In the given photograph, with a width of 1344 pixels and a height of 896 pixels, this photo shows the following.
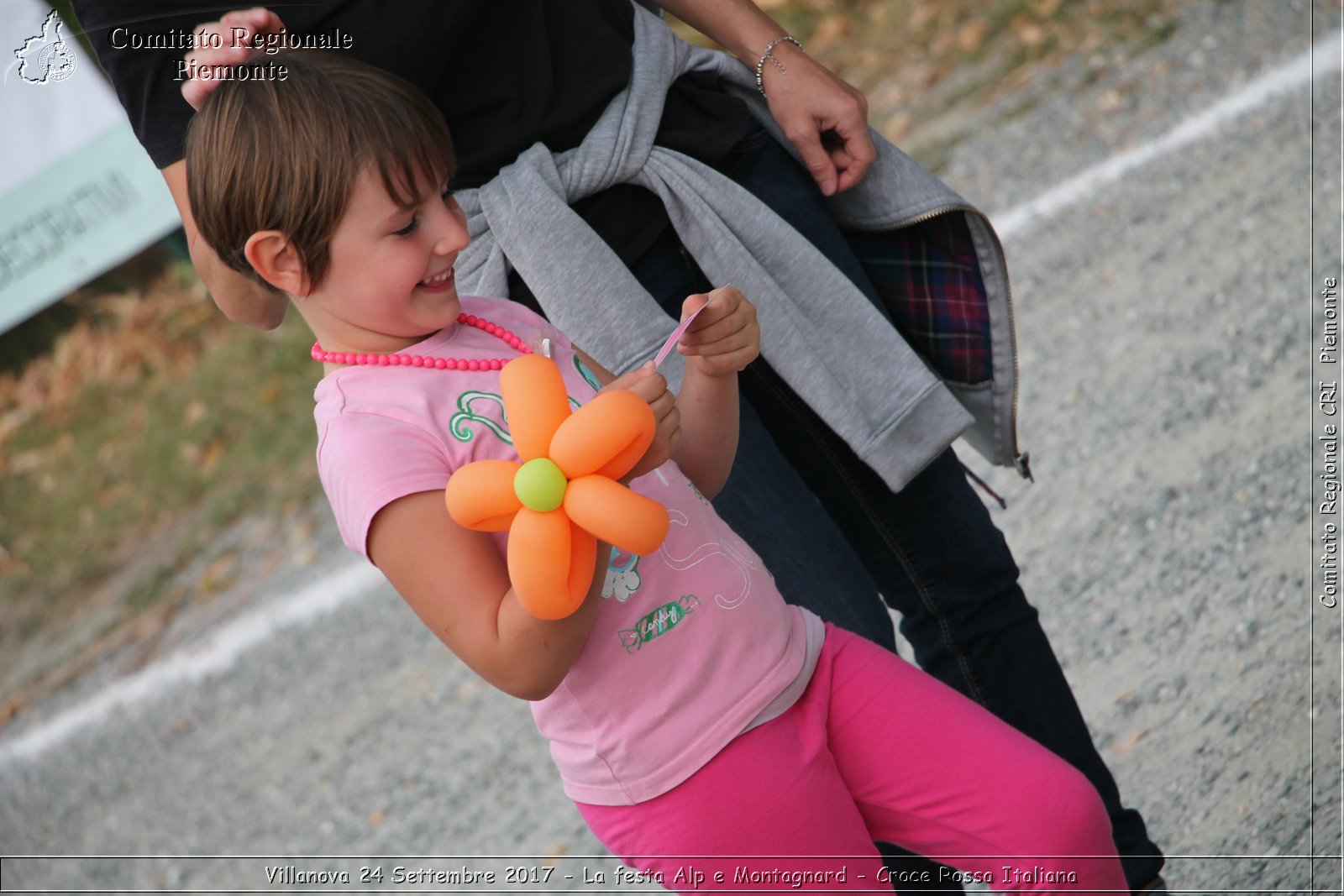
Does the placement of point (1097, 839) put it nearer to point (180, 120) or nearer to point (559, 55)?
point (559, 55)

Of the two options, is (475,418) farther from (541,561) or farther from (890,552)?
(890,552)

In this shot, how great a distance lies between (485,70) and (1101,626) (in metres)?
1.69

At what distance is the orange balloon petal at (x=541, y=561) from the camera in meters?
1.07

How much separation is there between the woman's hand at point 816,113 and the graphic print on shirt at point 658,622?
0.66 metres

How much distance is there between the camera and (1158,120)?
3.83m

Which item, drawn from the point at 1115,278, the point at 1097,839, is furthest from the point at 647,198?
the point at 1115,278

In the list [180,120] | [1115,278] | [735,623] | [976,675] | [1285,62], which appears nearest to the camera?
[735,623]

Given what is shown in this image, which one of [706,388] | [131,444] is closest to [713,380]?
[706,388]

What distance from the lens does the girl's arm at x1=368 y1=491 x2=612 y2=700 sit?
114 centimetres

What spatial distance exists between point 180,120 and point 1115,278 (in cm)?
263

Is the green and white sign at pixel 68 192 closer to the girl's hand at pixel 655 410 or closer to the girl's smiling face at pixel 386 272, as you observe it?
the girl's smiling face at pixel 386 272

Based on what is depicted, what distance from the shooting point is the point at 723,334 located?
4.38 ft

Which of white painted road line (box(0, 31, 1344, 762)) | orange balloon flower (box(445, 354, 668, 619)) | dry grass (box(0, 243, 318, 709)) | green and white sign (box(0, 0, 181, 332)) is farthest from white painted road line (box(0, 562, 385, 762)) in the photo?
orange balloon flower (box(445, 354, 668, 619))

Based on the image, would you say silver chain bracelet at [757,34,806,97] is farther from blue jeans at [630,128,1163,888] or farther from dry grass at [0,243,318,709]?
dry grass at [0,243,318,709]
